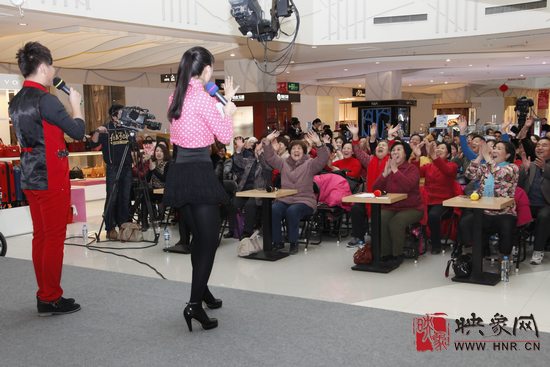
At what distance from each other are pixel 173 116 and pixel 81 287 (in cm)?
200

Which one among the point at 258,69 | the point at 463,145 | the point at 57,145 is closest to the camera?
the point at 57,145

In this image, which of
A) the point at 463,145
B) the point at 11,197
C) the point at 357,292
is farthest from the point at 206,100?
the point at 11,197

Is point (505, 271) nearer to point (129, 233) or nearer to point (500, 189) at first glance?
point (500, 189)

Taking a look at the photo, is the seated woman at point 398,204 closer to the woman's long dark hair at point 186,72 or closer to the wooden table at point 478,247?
the wooden table at point 478,247

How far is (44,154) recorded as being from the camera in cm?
369

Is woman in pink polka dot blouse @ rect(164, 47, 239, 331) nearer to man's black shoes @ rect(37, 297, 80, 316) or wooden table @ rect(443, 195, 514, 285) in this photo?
man's black shoes @ rect(37, 297, 80, 316)

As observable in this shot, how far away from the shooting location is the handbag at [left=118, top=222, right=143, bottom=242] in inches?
295

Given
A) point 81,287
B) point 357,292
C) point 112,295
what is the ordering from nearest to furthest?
point 112,295 < point 81,287 < point 357,292

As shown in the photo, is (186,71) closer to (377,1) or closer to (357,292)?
(357,292)

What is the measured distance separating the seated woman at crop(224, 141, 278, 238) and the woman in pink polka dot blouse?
11.8ft

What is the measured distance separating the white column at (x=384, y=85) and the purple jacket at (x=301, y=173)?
41.5ft

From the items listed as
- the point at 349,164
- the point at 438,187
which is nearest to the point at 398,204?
the point at 438,187

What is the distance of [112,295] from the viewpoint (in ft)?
13.9

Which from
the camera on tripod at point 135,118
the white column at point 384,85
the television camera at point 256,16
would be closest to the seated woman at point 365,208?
the camera on tripod at point 135,118
